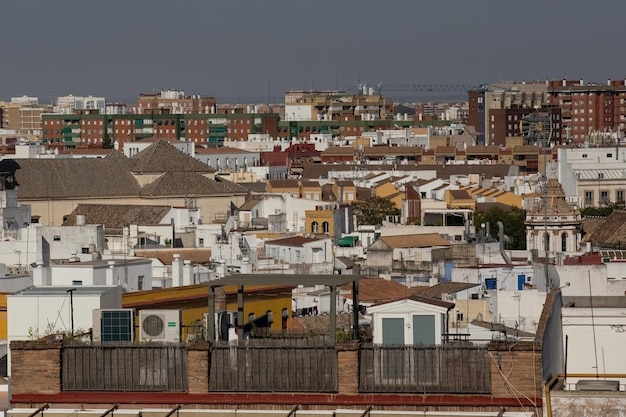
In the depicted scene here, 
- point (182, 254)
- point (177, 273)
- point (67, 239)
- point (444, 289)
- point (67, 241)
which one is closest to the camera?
point (444, 289)

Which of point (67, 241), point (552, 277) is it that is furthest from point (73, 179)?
point (552, 277)

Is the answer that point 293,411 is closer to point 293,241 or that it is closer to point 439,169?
point 293,241

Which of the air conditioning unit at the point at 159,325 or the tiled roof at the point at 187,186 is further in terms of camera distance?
the tiled roof at the point at 187,186

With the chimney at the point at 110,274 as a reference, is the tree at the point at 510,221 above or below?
above

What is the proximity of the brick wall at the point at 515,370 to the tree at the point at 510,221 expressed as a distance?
37688 mm

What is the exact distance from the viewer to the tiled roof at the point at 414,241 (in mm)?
48250

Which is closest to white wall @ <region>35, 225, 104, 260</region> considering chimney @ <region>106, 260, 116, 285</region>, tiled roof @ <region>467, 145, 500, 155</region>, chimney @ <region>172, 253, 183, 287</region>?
chimney @ <region>172, 253, 183, 287</region>

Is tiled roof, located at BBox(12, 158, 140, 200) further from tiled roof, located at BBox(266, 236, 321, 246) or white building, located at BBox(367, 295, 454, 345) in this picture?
white building, located at BBox(367, 295, 454, 345)

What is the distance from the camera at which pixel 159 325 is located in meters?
17.2

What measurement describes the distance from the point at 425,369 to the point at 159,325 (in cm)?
280

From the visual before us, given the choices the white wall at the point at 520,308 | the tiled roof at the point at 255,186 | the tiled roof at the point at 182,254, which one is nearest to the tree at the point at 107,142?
the tiled roof at the point at 255,186

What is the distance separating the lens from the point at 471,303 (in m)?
28.2

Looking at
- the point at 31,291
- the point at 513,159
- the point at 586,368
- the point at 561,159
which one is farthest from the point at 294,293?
the point at 513,159

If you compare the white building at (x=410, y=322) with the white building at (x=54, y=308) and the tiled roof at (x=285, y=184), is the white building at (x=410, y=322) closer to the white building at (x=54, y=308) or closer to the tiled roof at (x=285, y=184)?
the white building at (x=54, y=308)
